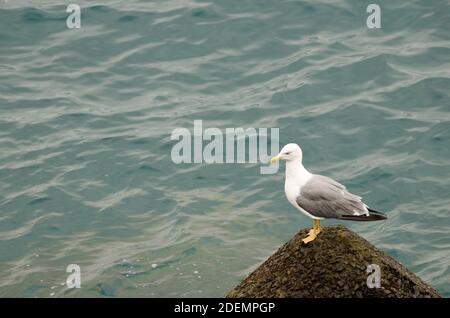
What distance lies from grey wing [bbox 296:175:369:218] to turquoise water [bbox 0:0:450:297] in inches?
181

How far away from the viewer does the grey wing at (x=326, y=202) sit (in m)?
10.1

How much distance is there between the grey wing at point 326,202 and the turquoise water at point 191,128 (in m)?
4.61

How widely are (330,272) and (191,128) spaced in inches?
350

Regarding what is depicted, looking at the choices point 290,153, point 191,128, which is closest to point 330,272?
point 290,153

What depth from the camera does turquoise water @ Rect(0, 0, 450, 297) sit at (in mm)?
15320

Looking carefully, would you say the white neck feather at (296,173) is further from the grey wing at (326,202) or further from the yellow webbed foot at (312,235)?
the yellow webbed foot at (312,235)

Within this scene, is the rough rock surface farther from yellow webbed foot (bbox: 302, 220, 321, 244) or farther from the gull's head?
the gull's head

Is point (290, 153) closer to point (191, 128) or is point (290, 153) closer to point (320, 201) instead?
point (320, 201)

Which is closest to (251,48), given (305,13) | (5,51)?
(305,13)

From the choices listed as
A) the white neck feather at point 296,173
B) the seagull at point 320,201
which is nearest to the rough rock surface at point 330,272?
the seagull at point 320,201

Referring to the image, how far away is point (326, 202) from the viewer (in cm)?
1015

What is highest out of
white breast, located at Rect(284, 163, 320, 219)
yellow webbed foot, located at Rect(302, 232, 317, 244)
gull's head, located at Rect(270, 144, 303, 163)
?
gull's head, located at Rect(270, 144, 303, 163)

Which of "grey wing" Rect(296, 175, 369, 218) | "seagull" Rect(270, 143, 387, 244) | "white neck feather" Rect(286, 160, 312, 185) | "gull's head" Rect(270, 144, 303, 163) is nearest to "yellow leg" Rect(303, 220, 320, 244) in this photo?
"seagull" Rect(270, 143, 387, 244)
